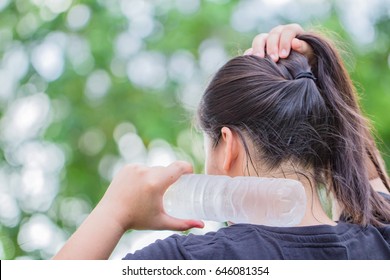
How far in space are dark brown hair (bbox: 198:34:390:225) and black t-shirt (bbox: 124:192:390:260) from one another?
124 mm

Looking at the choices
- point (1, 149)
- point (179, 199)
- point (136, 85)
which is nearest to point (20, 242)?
point (1, 149)

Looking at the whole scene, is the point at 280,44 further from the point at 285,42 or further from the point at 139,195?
the point at 139,195

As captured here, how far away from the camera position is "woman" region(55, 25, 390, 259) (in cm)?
112

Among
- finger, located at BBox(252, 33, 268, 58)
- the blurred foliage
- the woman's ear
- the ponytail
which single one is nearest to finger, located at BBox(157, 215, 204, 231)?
the woman's ear

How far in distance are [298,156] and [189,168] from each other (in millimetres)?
204

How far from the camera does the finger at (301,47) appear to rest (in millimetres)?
1345

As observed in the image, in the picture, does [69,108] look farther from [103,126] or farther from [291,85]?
[291,85]

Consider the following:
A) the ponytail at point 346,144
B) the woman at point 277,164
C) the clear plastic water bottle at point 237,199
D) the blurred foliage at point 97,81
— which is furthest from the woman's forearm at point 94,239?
the blurred foliage at point 97,81

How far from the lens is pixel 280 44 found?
134 cm

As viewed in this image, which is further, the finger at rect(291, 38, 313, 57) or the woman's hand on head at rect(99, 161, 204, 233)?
the finger at rect(291, 38, 313, 57)

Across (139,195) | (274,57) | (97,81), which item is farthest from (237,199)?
(97,81)

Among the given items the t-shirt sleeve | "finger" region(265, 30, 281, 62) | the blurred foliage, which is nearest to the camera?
the t-shirt sleeve

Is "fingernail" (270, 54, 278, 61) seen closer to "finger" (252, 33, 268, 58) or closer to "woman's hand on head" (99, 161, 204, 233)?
Answer: "finger" (252, 33, 268, 58)

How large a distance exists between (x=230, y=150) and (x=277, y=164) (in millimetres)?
90
